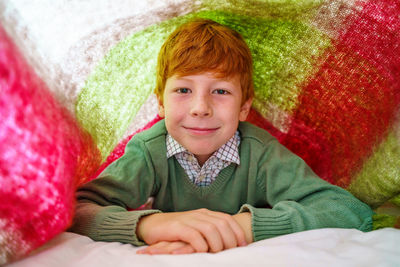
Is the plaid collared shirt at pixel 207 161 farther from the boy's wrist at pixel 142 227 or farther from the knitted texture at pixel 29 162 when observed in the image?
the knitted texture at pixel 29 162

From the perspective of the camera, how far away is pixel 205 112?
90 centimetres

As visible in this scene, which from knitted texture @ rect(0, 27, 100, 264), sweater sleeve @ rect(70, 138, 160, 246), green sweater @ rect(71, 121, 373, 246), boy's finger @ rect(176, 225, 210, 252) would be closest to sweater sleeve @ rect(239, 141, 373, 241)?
green sweater @ rect(71, 121, 373, 246)

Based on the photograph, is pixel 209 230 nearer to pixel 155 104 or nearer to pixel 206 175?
pixel 206 175

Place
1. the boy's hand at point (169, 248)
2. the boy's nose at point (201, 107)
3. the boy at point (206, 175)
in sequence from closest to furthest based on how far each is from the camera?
1. the boy's hand at point (169, 248)
2. the boy at point (206, 175)
3. the boy's nose at point (201, 107)

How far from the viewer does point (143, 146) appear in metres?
1.02

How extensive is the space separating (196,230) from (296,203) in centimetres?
25

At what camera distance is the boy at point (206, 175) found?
29.7 inches

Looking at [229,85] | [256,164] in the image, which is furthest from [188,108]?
[256,164]

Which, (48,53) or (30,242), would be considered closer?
(30,242)

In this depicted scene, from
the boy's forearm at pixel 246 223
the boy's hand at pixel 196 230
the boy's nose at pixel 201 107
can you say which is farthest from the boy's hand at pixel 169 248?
the boy's nose at pixel 201 107

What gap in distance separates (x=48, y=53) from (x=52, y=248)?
35 cm

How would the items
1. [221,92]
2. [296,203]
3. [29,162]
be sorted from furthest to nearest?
[221,92] < [296,203] < [29,162]

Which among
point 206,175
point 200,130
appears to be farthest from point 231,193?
point 200,130

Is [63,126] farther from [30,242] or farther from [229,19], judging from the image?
[229,19]
